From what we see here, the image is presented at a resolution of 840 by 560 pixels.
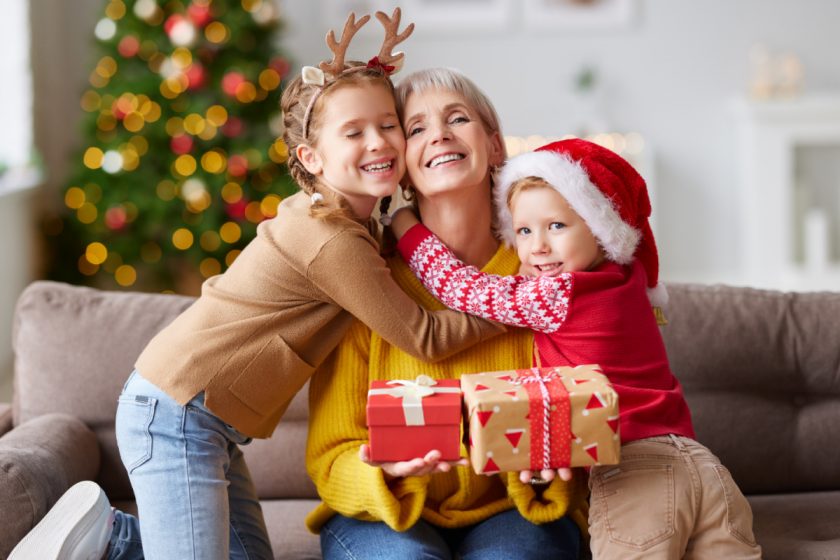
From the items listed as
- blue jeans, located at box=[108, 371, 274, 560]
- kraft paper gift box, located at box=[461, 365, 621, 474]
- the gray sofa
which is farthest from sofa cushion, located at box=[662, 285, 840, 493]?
blue jeans, located at box=[108, 371, 274, 560]

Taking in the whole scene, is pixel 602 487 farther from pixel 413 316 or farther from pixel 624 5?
pixel 624 5

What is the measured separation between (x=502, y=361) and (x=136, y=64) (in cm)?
403

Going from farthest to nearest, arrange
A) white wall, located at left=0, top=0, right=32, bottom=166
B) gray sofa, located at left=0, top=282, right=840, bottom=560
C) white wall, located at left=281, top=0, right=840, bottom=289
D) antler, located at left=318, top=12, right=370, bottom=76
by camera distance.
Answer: white wall, located at left=281, top=0, right=840, bottom=289
white wall, located at left=0, top=0, right=32, bottom=166
gray sofa, located at left=0, top=282, right=840, bottom=560
antler, located at left=318, top=12, right=370, bottom=76

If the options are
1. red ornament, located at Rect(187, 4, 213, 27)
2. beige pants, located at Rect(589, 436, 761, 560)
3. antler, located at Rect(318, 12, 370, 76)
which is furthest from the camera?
red ornament, located at Rect(187, 4, 213, 27)

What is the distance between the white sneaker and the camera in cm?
183

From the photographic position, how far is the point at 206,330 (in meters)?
2.00

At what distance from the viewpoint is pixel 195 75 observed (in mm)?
5367

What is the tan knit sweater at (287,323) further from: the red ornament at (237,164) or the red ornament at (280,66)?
the red ornament at (280,66)

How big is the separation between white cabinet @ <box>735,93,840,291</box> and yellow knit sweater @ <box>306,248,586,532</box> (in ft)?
15.3

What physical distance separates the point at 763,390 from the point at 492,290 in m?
0.91

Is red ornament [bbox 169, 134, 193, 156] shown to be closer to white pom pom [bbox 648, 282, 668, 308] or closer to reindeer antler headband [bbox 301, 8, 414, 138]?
reindeer antler headband [bbox 301, 8, 414, 138]

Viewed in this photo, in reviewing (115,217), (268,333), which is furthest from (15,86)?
(268,333)

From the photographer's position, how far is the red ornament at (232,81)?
539cm

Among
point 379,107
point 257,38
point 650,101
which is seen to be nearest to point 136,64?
point 257,38
